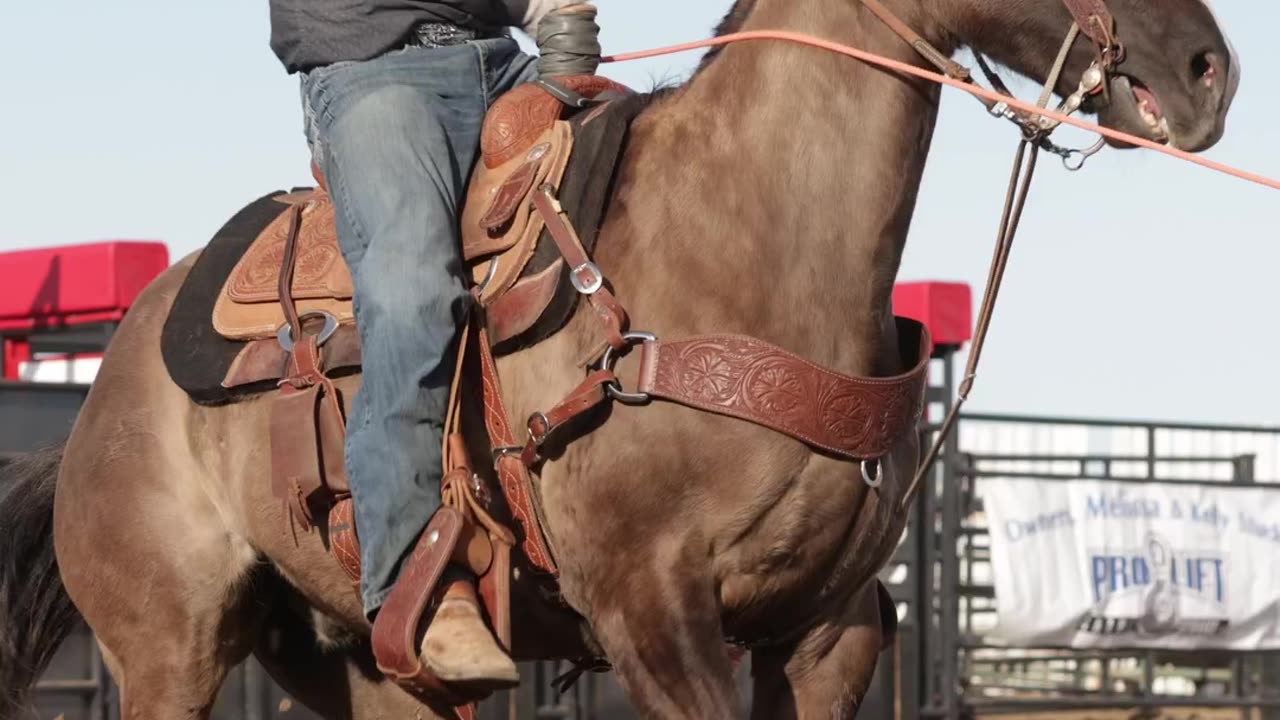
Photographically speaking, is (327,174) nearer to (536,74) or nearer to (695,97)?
(536,74)

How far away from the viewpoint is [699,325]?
4.15m

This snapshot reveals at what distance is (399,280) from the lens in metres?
4.31

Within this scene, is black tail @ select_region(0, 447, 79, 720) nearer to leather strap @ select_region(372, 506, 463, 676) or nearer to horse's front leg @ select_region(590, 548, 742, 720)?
leather strap @ select_region(372, 506, 463, 676)

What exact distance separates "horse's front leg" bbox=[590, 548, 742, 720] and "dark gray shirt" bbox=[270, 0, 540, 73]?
5.19ft

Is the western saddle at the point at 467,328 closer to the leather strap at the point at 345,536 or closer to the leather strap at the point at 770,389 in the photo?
the leather strap at the point at 345,536

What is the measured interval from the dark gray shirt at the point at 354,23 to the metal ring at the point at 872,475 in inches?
65.5

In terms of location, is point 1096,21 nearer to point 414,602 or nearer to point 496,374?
point 496,374

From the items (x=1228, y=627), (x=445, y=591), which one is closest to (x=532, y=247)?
(x=445, y=591)

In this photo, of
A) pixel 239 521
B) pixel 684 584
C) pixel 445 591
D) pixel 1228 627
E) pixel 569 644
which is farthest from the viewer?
pixel 1228 627

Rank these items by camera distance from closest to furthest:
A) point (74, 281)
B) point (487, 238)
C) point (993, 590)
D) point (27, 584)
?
1. point (487, 238)
2. point (27, 584)
3. point (74, 281)
4. point (993, 590)

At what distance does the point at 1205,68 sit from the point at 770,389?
1128 mm

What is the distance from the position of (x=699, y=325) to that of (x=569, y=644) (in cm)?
103

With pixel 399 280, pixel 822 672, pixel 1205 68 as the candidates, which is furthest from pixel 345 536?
pixel 1205 68

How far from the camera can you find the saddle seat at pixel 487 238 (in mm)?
4391
